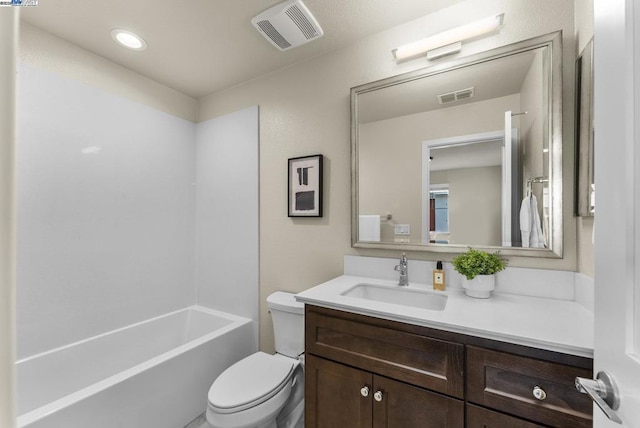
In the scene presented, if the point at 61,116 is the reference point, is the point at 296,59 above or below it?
above

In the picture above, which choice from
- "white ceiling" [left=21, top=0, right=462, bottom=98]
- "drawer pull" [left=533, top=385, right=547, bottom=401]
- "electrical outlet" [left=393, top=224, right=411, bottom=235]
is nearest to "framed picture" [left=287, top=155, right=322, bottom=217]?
"electrical outlet" [left=393, top=224, right=411, bottom=235]

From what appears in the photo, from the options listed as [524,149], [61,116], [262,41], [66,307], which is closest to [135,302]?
[66,307]

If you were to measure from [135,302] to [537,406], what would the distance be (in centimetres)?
244

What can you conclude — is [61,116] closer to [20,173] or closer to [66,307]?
[20,173]

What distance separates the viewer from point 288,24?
158cm

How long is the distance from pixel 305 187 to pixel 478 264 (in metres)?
1.14

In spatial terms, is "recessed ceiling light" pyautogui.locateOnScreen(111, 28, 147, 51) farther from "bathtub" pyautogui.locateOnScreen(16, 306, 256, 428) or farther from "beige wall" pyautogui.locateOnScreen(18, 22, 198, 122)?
"bathtub" pyautogui.locateOnScreen(16, 306, 256, 428)

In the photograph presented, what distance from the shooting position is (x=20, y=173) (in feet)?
5.26

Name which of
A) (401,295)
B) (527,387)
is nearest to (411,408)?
(527,387)

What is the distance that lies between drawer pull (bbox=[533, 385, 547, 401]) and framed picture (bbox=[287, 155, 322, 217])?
1338 mm

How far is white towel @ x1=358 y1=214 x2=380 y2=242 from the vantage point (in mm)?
1697

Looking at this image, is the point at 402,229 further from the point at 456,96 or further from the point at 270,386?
the point at 270,386

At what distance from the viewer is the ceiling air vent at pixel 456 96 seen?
1.44 m

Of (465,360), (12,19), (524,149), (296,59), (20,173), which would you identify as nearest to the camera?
(12,19)
